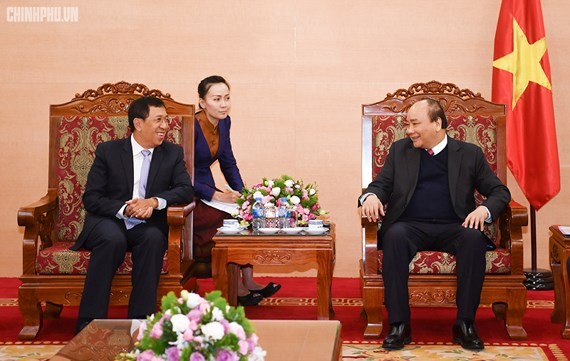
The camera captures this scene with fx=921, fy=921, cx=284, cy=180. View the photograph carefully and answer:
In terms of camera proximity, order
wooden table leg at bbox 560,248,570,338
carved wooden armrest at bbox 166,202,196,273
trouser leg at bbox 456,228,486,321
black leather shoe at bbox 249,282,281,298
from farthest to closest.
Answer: black leather shoe at bbox 249,282,281,298
carved wooden armrest at bbox 166,202,196,273
wooden table leg at bbox 560,248,570,338
trouser leg at bbox 456,228,486,321

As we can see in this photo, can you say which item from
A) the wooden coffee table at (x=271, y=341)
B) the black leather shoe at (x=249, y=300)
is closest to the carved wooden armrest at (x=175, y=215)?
the black leather shoe at (x=249, y=300)

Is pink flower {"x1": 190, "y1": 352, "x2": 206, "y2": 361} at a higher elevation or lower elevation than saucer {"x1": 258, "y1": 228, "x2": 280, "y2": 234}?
lower

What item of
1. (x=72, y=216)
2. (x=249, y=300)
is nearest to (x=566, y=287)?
(x=249, y=300)

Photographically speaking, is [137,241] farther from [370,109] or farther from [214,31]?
[214,31]

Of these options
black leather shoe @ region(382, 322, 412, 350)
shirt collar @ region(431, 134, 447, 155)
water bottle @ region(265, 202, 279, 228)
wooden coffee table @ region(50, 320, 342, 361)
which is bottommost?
black leather shoe @ region(382, 322, 412, 350)

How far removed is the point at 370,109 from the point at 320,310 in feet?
4.34

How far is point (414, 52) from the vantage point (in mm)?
6699

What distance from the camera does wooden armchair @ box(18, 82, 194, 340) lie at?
4930mm

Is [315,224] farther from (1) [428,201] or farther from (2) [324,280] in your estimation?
(1) [428,201]

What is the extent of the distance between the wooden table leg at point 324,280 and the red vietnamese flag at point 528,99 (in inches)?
80.1

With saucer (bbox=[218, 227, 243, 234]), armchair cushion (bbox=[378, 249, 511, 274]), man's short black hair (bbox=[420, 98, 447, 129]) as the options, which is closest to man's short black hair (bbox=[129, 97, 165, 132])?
saucer (bbox=[218, 227, 243, 234])

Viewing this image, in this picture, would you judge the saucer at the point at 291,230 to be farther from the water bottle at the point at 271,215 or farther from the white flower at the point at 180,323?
the white flower at the point at 180,323

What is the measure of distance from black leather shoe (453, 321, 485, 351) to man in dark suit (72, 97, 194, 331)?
157 centimetres
